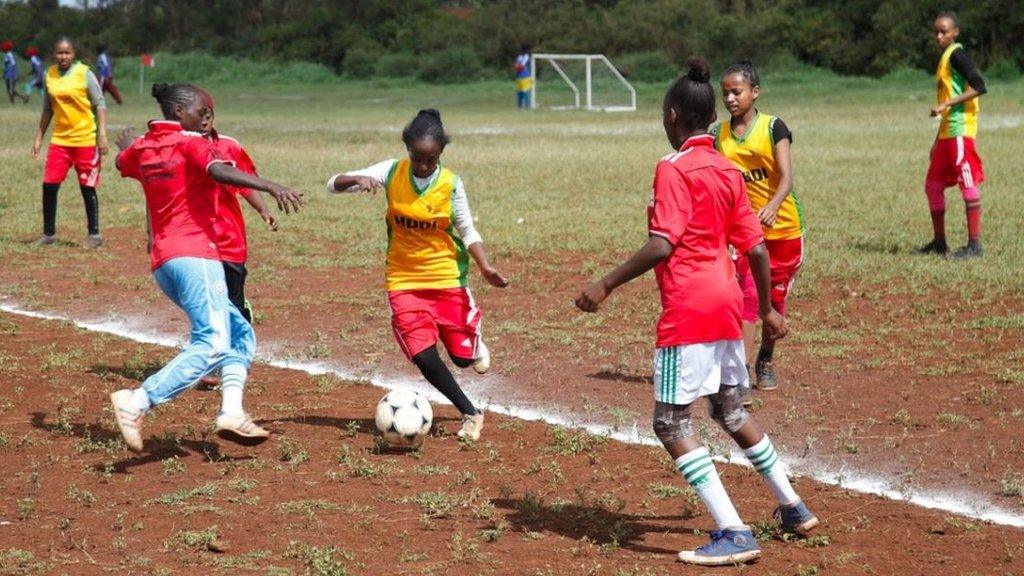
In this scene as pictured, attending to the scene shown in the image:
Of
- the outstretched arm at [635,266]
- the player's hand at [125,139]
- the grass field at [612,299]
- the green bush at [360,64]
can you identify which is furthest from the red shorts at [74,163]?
the green bush at [360,64]

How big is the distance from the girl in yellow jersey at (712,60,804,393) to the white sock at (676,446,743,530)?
103 inches

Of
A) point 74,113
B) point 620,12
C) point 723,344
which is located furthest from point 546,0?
point 723,344

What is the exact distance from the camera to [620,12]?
2387 inches

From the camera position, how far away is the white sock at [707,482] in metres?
5.20

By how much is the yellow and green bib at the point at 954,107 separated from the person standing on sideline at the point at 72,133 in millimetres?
7967

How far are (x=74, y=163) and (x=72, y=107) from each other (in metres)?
0.58

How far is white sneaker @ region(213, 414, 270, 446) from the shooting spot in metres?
6.48

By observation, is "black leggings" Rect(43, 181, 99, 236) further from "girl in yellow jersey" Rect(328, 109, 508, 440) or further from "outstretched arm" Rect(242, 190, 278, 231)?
"girl in yellow jersey" Rect(328, 109, 508, 440)

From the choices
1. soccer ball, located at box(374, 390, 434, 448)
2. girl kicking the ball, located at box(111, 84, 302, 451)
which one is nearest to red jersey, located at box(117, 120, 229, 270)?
girl kicking the ball, located at box(111, 84, 302, 451)

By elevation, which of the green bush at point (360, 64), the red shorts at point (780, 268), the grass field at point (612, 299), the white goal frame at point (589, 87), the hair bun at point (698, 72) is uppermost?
the hair bun at point (698, 72)

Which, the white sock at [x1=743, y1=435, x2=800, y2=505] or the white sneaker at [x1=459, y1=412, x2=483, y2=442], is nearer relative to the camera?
the white sock at [x1=743, y1=435, x2=800, y2=505]

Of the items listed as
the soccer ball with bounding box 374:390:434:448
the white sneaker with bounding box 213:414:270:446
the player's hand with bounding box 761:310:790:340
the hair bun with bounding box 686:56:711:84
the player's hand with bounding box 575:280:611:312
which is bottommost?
the soccer ball with bounding box 374:390:434:448

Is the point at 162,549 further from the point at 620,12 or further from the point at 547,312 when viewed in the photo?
the point at 620,12

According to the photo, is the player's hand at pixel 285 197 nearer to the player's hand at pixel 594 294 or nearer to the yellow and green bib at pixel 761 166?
the player's hand at pixel 594 294
